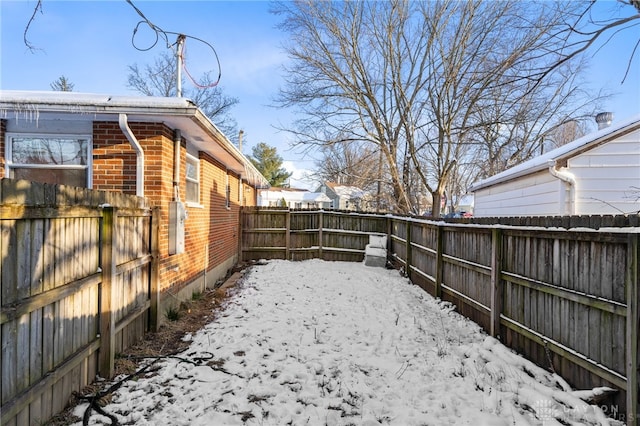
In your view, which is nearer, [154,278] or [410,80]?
[154,278]

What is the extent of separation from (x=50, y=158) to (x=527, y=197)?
30.1ft

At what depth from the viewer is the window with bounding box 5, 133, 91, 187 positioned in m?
4.67

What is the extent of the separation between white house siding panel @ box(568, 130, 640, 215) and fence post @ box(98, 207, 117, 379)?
24.9ft

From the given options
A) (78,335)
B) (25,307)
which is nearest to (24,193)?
(25,307)

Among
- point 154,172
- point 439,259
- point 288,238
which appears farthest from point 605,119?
point 154,172

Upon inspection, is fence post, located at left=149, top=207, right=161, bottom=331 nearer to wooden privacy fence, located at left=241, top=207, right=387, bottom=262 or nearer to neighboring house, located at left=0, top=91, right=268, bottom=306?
neighboring house, located at left=0, top=91, right=268, bottom=306

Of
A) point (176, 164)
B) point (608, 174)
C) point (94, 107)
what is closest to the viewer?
point (94, 107)

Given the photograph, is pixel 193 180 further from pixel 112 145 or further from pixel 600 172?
pixel 600 172

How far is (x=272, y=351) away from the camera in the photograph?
395 centimetres

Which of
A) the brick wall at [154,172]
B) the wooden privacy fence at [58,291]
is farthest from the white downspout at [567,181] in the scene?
the wooden privacy fence at [58,291]

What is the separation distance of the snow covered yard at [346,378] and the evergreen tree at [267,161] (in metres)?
36.9

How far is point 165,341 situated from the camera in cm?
424

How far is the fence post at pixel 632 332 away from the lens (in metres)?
2.27

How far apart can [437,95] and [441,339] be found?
11082 millimetres
